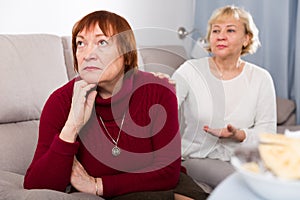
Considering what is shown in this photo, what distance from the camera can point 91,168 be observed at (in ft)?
5.28

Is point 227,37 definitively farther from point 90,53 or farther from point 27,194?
point 27,194

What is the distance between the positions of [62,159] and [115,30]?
41 cm

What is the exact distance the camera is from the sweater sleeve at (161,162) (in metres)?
1.58

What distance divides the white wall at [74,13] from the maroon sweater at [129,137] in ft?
1.34

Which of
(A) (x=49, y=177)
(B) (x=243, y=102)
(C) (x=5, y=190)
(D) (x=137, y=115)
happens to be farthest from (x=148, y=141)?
(B) (x=243, y=102)

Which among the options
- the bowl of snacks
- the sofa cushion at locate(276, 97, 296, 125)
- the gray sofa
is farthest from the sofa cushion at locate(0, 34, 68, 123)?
the bowl of snacks

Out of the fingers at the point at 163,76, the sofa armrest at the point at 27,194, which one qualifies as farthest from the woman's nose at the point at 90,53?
the sofa armrest at the point at 27,194

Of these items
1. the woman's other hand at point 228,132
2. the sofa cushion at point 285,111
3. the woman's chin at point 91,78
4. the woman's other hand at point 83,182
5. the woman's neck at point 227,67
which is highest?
the woman's chin at point 91,78

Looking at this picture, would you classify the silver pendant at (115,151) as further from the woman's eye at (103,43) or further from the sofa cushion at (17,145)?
the sofa cushion at (17,145)

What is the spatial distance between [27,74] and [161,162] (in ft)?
2.30

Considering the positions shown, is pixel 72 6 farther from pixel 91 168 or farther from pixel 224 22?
pixel 91 168

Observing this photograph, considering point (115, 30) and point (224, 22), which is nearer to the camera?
point (115, 30)

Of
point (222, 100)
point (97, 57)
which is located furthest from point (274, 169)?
point (222, 100)

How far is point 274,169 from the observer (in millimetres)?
784
